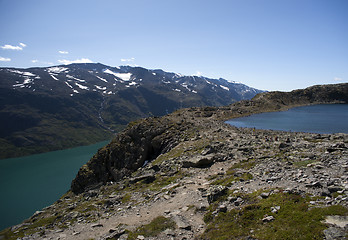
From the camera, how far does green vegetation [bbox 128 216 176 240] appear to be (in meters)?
17.9

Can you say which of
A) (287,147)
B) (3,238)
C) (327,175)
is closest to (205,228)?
(327,175)

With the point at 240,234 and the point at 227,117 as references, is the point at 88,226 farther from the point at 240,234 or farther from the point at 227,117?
the point at 227,117

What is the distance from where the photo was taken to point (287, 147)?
31.7 metres

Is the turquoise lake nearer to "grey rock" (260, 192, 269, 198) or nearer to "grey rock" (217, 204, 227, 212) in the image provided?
"grey rock" (217, 204, 227, 212)

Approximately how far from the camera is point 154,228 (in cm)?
1852

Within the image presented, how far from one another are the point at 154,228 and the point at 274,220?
1024 centimetres

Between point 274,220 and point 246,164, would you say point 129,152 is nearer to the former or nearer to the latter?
point 246,164

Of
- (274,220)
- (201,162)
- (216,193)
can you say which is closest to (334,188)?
(274,220)

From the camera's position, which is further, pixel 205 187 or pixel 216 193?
pixel 205 187

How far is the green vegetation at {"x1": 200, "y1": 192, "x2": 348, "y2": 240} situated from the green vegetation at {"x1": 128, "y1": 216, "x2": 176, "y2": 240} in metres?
3.52

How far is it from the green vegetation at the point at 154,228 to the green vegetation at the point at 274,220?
139 inches

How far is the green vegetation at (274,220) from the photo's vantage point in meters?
12.1

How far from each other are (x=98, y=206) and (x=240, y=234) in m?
22.3

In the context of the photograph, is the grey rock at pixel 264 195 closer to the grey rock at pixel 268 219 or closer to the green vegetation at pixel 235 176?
the grey rock at pixel 268 219
